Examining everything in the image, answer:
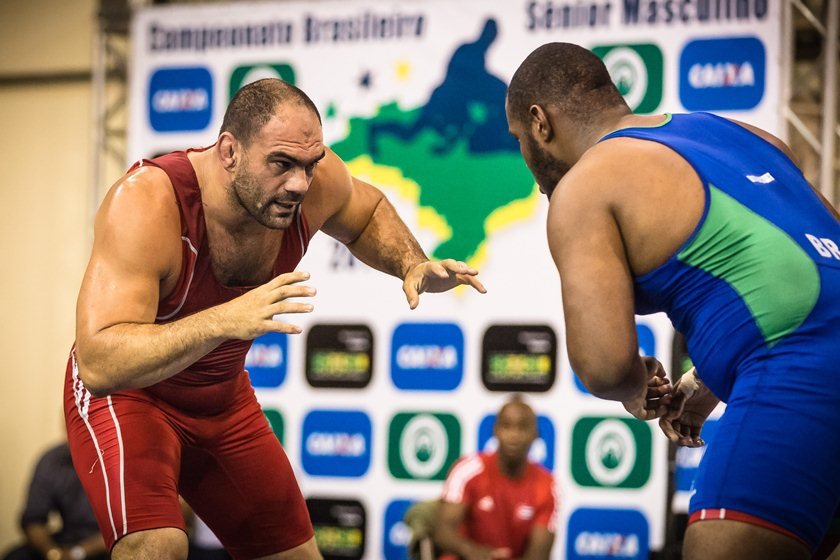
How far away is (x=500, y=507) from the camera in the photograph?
5.13 m

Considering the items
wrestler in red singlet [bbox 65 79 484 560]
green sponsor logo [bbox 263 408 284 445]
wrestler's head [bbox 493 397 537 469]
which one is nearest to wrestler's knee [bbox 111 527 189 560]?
wrestler in red singlet [bbox 65 79 484 560]

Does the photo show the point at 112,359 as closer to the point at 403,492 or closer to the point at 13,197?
the point at 403,492

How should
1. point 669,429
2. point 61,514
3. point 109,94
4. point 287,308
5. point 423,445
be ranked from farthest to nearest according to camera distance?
point 109,94, point 61,514, point 423,445, point 669,429, point 287,308

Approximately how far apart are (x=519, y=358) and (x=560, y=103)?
3198mm

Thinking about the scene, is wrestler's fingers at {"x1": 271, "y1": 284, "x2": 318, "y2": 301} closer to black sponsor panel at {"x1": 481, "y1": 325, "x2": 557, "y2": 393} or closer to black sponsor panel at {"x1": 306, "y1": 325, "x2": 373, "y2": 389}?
black sponsor panel at {"x1": 481, "y1": 325, "x2": 557, "y2": 393}

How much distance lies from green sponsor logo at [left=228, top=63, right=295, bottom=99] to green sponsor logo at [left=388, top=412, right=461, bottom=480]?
1.97 metres

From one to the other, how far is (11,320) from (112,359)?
5.36 meters

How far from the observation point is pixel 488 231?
559 cm

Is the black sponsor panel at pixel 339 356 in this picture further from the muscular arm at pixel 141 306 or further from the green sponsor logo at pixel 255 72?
the muscular arm at pixel 141 306

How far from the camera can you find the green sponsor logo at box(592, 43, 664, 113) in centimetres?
542

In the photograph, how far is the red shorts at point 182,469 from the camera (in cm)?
271

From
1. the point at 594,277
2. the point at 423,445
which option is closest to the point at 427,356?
the point at 423,445

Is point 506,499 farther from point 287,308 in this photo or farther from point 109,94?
point 109,94

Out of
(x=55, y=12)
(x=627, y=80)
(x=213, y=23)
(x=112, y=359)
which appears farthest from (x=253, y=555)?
(x=55, y=12)
